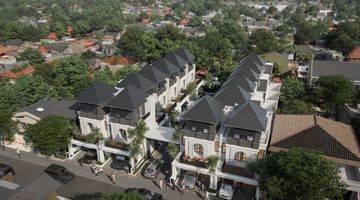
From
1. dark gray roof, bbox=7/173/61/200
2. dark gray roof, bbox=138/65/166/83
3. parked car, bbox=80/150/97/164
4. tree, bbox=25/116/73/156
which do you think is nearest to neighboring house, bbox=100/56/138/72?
dark gray roof, bbox=138/65/166/83

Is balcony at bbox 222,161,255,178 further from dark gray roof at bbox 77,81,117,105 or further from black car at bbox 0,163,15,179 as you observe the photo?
black car at bbox 0,163,15,179

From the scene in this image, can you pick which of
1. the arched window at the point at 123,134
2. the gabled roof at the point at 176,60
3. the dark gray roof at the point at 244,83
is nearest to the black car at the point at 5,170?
the arched window at the point at 123,134

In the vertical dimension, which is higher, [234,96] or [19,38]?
[234,96]

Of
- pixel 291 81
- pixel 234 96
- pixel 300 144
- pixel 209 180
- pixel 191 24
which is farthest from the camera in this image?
pixel 191 24

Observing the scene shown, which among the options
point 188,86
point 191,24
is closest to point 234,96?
point 188,86

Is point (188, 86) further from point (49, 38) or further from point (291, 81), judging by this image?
point (49, 38)

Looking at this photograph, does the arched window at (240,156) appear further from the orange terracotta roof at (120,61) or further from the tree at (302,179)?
the orange terracotta roof at (120,61)

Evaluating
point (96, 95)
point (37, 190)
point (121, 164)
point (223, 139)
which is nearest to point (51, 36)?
point (96, 95)
